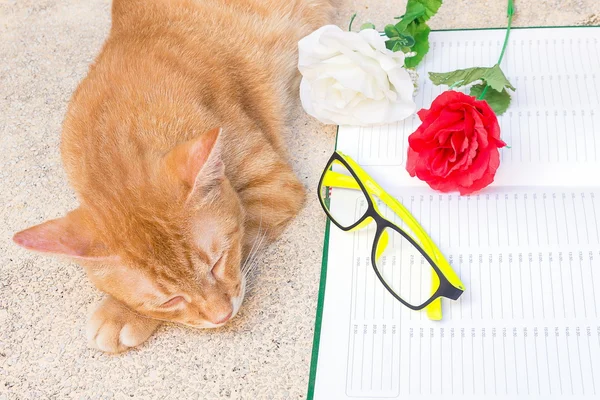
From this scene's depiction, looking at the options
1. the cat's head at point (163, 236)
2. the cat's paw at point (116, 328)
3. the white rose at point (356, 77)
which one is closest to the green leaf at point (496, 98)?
the white rose at point (356, 77)

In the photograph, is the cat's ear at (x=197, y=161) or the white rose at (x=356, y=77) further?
the white rose at (x=356, y=77)

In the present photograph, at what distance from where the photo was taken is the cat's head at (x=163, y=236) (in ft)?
2.80

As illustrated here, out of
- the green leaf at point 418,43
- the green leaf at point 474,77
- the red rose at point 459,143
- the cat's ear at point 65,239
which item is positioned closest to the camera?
the cat's ear at point 65,239

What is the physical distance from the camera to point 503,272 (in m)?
0.89

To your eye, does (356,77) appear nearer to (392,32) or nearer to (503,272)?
(392,32)

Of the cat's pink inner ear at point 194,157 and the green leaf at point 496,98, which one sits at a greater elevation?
the cat's pink inner ear at point 194,157

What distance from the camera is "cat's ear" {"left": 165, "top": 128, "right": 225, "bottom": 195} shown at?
0.82 metres

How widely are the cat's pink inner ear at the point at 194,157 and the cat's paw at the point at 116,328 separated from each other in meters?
0.25

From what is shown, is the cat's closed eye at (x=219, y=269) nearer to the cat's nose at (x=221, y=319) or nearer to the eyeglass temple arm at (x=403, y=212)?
the cat's nose at (x=221, y=319)

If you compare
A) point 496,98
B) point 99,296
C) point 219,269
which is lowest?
point 99,296

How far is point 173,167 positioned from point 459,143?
1.32 feet

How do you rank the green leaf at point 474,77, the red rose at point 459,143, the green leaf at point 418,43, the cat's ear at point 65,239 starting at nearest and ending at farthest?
1. the cat's ear at point 65,239
2. the red rose at point 459,143
3. the green leaf at point 474,77
4. the green leaf at point 418,43

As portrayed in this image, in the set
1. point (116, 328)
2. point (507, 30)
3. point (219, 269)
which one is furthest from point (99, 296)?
point (507, 30)

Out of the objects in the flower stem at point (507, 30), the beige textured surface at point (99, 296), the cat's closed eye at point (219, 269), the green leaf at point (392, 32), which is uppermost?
the green leaf at point (392, 32)
